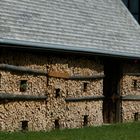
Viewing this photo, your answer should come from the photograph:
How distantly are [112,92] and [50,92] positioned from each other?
4.39 meters

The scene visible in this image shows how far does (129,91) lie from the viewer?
20.5 meters

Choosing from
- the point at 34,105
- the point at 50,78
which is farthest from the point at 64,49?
the point at 34,105

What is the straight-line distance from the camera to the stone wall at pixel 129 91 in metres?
20.3

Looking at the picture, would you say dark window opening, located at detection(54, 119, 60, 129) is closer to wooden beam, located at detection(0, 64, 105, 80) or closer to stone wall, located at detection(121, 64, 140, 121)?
wooden beam, located at detection(0, 64, 105, 80)

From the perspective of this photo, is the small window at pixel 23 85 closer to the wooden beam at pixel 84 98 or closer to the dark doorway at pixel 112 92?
the wooden beam at pixel 84 98

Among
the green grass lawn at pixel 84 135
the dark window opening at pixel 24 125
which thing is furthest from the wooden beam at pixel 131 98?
the dark window opening at pixel 24 125

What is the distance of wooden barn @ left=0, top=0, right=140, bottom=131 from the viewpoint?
15.5 metres

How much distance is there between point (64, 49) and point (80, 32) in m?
2.00

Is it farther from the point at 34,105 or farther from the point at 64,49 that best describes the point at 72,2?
the point at 34,105

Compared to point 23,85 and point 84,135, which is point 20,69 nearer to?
point 23,85

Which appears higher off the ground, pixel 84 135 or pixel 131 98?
pixel 131 98

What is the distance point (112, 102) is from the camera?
2052 cm

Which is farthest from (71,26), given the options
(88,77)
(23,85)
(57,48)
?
(23,85)

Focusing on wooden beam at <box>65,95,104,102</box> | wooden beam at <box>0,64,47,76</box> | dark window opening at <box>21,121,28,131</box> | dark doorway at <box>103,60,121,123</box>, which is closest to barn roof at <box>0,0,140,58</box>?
wooden beam at <box>0,64,47,76</box>
